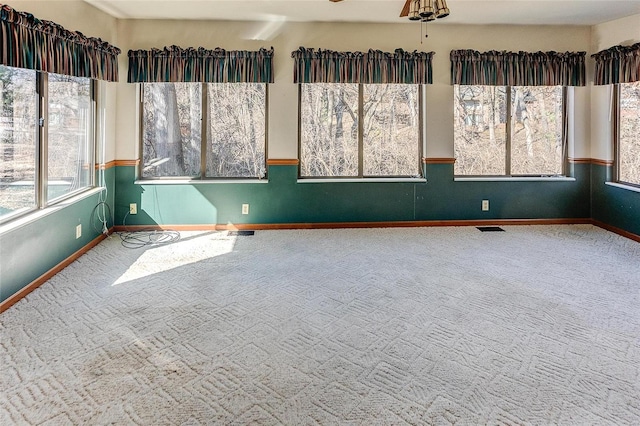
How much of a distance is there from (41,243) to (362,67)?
3.69 meters

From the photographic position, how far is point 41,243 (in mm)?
3305

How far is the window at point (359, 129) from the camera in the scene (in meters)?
5.25

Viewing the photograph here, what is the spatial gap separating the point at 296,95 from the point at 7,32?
9.66 ft

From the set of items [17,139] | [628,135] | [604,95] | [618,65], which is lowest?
[17,139]

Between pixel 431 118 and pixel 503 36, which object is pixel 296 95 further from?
pixel 503 36

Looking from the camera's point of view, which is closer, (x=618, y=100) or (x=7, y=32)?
(x=7, y=32)

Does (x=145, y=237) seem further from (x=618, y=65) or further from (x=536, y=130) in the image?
(x=618, y=65)

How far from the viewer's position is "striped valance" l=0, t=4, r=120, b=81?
275 cm

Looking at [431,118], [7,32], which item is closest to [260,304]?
A: [7,32]

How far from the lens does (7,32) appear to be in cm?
272

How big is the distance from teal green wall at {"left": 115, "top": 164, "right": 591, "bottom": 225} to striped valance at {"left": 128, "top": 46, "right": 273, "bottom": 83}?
3.54 ft

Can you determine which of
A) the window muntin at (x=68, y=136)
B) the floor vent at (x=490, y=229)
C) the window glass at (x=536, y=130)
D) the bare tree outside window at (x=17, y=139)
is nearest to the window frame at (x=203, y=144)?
the window muntin at (x=68, y=136)

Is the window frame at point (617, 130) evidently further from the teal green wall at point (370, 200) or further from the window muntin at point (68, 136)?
the window muntin at point (68, 136)

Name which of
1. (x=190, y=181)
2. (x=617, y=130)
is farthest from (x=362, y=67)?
(x=617, y=130)
